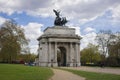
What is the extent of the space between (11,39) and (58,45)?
14.8m

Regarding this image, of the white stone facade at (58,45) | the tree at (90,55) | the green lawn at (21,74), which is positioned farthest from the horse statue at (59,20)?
the green lawn at (21,74)

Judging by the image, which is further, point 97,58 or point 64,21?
point 97,58

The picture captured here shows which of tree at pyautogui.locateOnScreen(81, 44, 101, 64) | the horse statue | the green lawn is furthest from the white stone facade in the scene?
the green lawn

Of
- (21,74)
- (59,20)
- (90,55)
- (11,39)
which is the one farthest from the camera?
(90,55)

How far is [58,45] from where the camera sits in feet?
296

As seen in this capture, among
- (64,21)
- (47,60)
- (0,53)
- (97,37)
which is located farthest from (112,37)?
(0,53)

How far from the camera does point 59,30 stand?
9006 centimetres

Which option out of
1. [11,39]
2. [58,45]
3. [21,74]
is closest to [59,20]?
[58,45]

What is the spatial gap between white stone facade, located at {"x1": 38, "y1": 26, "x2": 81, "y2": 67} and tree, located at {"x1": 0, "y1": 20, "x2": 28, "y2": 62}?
22.3 feet

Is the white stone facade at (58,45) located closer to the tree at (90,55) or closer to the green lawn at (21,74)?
the tree at (90,55)

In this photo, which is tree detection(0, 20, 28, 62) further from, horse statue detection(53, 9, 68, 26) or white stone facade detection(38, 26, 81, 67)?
horse statue detection(53, 9, 68, 26)

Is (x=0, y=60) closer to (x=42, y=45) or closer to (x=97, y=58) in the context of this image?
(x=42, y=45)

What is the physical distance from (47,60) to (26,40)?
9.98 metres

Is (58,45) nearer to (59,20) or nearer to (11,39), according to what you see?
(59,20)
